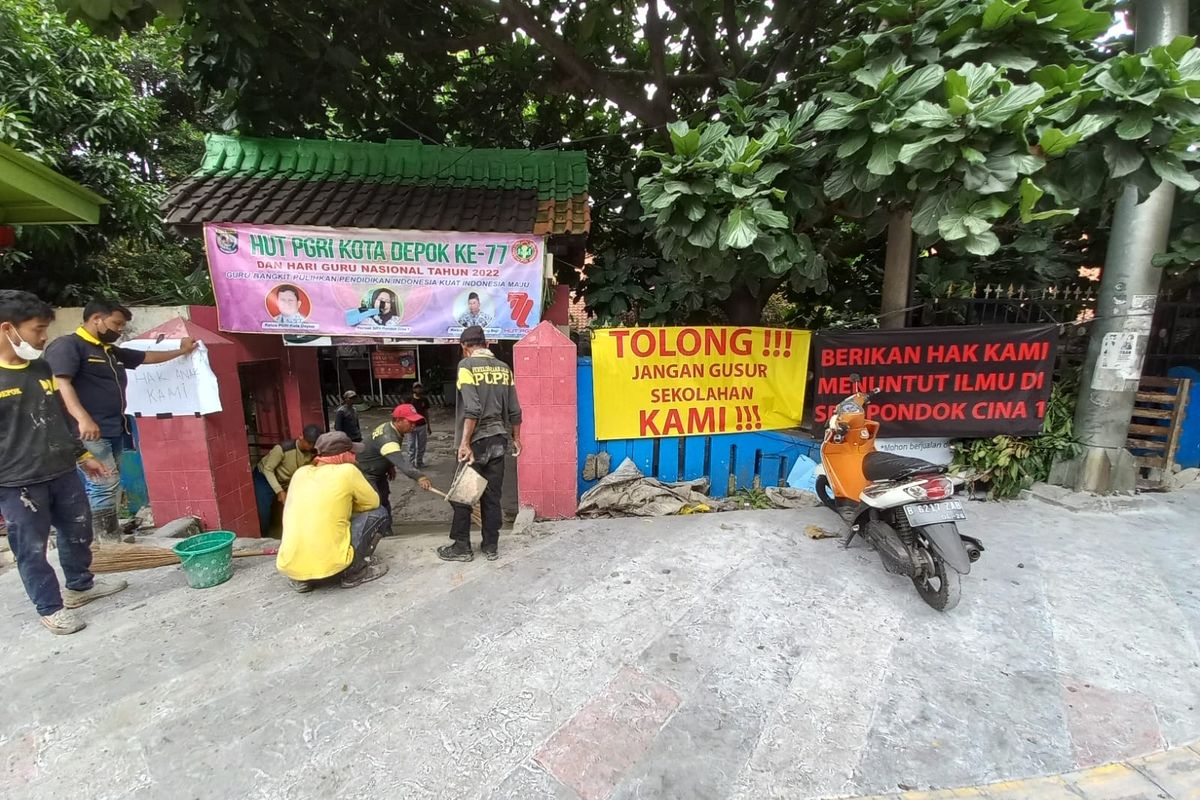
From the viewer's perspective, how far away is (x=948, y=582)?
331 centimetres

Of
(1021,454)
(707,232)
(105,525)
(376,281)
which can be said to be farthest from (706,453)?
(105,525)

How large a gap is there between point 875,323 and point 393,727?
5.88m

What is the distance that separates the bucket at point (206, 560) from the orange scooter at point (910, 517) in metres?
4.46

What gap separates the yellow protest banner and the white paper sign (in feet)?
11.3

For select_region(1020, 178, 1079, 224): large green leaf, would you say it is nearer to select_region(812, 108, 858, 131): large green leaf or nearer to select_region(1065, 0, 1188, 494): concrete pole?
select_region(812, 108, 858, 131): large green leaf

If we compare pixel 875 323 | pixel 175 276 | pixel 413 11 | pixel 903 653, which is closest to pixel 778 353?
pixel 875 323

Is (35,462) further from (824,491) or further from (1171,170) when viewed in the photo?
(1171,170)

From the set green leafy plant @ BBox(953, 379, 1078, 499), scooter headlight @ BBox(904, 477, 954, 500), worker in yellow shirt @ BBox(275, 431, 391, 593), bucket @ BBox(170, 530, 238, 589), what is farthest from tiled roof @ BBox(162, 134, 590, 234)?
green leafy plant @ BBox(953, 379, 1078, 499)

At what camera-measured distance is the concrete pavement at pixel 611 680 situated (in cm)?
221

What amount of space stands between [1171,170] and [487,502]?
200 inches

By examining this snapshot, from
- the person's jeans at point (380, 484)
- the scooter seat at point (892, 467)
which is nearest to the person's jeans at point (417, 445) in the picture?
the person's jeans at point (380, 484)

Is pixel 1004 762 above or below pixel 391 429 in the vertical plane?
below

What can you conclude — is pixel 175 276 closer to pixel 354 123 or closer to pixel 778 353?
pixel 354 123

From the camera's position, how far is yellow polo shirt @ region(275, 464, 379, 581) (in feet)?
11.2
